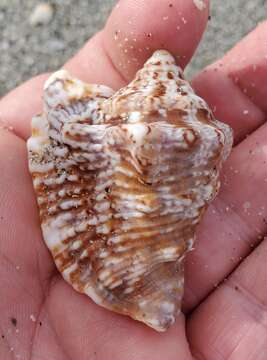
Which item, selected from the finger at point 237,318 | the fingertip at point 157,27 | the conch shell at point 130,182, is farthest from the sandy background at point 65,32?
the finger at point 237,318

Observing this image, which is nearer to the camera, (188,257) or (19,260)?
(19,260)

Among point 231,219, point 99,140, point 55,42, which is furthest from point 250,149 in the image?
point 55,42

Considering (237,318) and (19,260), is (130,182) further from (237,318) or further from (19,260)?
(237,318)

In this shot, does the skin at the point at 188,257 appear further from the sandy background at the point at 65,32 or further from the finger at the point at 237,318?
the sandy background at the point at 65,32

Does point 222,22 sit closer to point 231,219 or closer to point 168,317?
point 231,219

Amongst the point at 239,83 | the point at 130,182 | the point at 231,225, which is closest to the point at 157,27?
the point at 239,83

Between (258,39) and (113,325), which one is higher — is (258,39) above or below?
above

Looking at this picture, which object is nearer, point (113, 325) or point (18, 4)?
point (113, 325)
